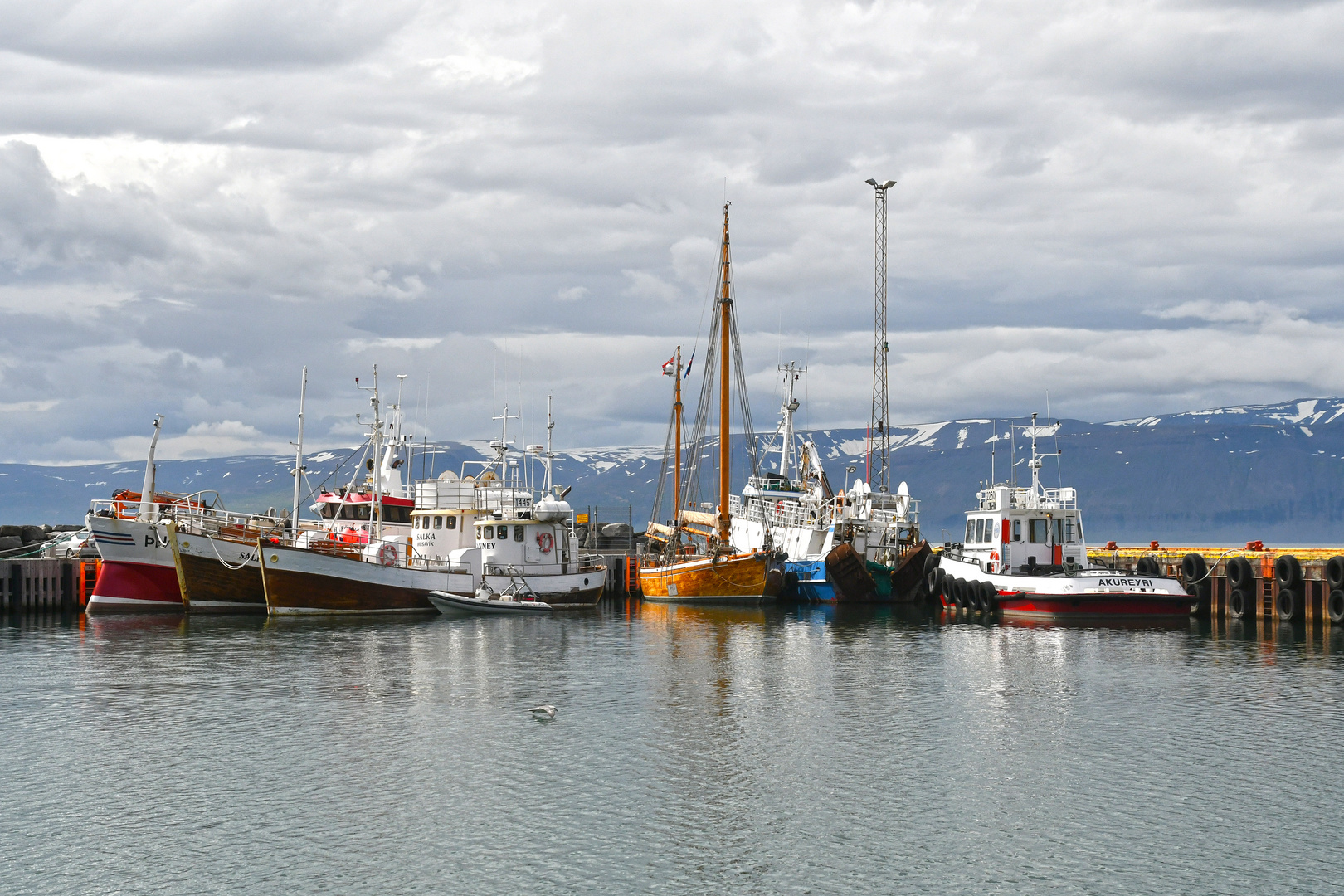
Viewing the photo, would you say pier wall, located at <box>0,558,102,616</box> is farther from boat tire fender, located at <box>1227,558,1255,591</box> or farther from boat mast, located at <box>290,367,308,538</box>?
boat tire fender, located at <box>1227,558,1255,591</box>

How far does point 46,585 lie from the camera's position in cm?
6281

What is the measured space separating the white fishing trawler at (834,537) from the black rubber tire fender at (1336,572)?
22.7 m

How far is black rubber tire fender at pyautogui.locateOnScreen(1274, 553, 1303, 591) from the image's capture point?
51.0m

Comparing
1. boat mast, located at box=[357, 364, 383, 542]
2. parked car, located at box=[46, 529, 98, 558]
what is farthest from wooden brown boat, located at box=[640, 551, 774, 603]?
parked car, located at box=[46, 529, 98, 558]

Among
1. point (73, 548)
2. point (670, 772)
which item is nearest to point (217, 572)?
point (73, 548)

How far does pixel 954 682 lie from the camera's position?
120ft

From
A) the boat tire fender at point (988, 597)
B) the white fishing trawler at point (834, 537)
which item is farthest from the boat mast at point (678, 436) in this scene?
the boat tire fender at point (988, 597)

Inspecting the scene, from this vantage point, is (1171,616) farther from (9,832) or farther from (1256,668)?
(9,832)

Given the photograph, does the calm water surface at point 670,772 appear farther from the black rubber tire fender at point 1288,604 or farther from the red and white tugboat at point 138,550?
the red and white tugboat at point 138,550

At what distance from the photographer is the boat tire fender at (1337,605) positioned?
48500 millimetres

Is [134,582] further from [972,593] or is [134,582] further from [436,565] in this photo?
[972,593]

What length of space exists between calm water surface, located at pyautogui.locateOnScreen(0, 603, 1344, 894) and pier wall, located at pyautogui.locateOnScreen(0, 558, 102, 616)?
20988 millimetres

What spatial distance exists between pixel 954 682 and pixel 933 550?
3481 cm

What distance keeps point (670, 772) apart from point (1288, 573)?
36.5m
